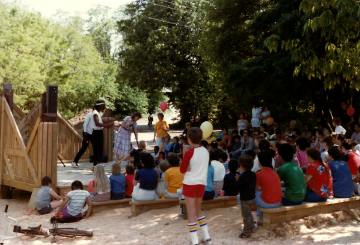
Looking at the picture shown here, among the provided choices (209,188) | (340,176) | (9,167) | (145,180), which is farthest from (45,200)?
(340,176)

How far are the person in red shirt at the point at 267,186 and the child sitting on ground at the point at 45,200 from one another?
4.29 m

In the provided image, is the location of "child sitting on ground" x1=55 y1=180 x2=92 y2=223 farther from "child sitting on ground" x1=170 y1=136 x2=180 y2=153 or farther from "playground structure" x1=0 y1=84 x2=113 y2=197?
"child sitting on ground" x1=170 y1=136 x2=180 y2=153

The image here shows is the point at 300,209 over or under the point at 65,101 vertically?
under

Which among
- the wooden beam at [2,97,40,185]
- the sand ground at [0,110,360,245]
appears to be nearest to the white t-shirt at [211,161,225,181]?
the sand ground at [0,110,360,245]

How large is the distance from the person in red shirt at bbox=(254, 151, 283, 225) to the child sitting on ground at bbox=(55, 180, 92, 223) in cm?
333

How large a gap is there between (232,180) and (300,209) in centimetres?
151

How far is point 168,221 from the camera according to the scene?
7406 millimetres

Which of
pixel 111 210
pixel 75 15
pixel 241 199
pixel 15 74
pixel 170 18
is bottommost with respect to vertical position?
pixel 111 210

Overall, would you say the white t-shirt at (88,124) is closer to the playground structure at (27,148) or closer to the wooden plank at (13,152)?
the playground structure at (27,148)

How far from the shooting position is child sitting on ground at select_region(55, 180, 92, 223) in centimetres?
779

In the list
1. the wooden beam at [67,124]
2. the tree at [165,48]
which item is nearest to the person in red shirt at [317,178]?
→ the wooden beam at [67,124]

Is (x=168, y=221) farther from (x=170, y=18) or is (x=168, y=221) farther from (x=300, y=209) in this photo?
(x=170, y=18)

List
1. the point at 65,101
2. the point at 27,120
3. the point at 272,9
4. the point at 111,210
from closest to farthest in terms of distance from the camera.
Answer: the point at 111,210 < the point at 27,120 < the point at 272,9 < the point at 65,101

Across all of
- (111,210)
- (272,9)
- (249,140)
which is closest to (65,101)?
(272,9)
